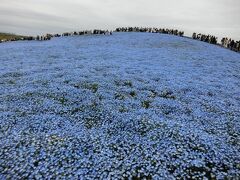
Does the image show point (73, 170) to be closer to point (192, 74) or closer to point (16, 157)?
point (16, 157)

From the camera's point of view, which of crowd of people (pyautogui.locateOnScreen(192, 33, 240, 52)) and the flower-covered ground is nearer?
the flower-covered ground

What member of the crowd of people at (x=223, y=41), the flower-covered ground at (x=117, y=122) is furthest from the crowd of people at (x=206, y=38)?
the flower-covered ground at (x=117, y=122)

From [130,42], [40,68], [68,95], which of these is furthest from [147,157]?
[130,42]

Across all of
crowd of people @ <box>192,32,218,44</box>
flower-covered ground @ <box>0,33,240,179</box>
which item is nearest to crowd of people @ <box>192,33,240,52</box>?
crowd of people @ <box>192,32,218,44</box>

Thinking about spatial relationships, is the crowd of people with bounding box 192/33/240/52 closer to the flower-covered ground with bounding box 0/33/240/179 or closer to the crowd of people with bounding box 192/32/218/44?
the crowd of people with bounding box 192/32/218/44

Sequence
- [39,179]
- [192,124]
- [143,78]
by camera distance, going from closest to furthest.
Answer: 1. [39,179]
2. [192,124]
3. [143,78]

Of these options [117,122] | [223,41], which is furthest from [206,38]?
[117,122]

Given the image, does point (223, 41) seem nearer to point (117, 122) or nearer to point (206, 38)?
point (206, 38)

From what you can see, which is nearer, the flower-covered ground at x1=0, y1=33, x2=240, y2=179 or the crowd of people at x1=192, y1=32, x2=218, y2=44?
the flower-covered ground at x1=0, y1=33, x2=240, y2=179
